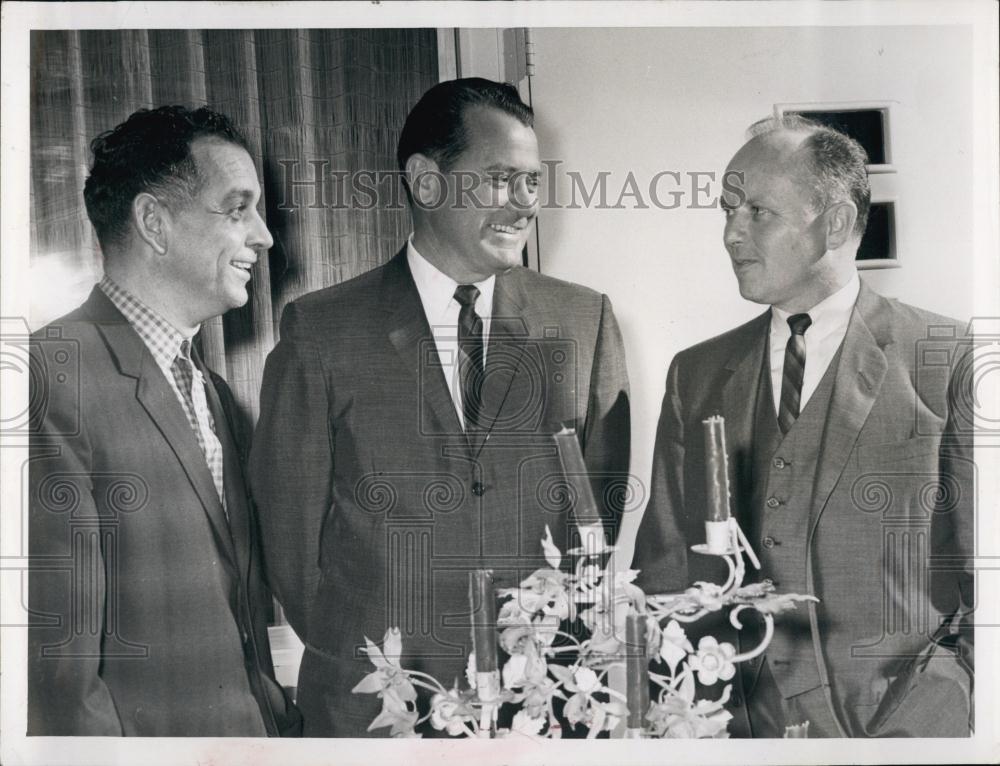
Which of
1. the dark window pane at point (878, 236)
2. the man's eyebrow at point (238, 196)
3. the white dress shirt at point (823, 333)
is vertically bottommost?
the white dress shirt at point (823, 333)

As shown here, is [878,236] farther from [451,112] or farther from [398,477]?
[398,477]

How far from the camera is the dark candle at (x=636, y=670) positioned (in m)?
2.37

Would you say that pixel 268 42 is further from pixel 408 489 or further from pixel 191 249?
pixel 408 489

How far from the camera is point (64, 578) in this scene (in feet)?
7.88

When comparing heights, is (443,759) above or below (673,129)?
below

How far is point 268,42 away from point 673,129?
0.96 m

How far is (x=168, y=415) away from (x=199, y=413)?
67mm

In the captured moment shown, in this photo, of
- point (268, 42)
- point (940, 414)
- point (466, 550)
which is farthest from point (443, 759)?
point (268, 42)

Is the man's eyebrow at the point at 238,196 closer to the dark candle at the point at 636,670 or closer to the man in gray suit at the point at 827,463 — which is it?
the man in gray suit at the point at 827,463

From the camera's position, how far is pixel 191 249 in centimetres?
236

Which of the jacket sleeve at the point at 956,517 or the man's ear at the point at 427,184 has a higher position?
the man's ear at the point at 427,184

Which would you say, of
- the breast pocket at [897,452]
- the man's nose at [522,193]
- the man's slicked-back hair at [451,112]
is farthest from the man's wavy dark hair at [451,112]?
the breast pocket at [897,452]

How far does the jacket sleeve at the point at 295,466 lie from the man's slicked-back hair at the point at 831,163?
116 centimetres

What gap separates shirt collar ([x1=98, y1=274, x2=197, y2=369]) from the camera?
2361 millimetres
